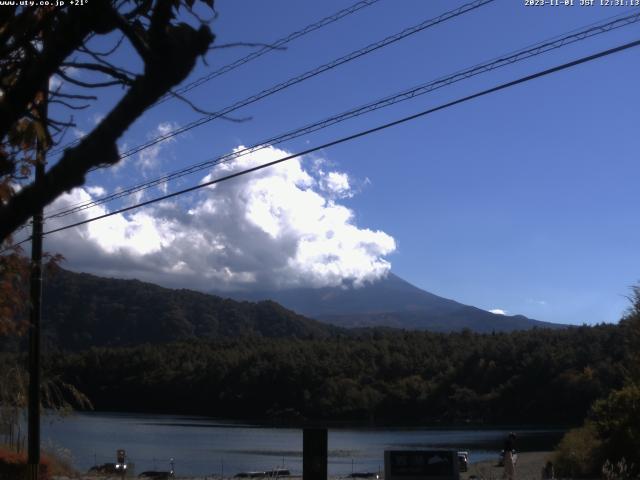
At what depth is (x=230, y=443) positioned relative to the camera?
61844 mm

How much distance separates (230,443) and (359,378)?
135ft

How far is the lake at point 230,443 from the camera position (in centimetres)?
4450

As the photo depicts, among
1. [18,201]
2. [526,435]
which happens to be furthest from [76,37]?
[526,435]

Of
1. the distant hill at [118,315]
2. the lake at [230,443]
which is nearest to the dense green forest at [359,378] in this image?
the lake at [230,443]

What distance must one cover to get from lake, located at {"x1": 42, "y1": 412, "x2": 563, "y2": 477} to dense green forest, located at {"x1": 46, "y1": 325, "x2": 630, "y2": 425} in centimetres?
455

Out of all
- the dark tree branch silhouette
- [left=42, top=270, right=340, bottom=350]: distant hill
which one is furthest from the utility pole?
[left=42, top=270, right=340, bottom=350]: distant hill

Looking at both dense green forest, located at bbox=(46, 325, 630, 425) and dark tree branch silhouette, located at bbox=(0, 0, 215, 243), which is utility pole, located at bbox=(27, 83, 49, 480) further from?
dense green forest, located at bbox=(46, 325, 630, 425)

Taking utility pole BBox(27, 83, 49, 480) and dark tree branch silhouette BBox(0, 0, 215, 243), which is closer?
dark tree branch silhouette BBox(0, 0, 215, 243)

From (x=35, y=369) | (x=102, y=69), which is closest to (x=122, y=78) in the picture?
(x=102, y=69)

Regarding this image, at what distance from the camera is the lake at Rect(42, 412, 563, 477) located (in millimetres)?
44500

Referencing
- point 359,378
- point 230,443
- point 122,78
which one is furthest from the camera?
point 359,378

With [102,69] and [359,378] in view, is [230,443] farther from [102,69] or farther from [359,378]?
[102,69]

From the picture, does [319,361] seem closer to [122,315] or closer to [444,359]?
[444,359]

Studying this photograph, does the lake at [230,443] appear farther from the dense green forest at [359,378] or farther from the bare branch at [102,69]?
the bare branch at [102,69]
